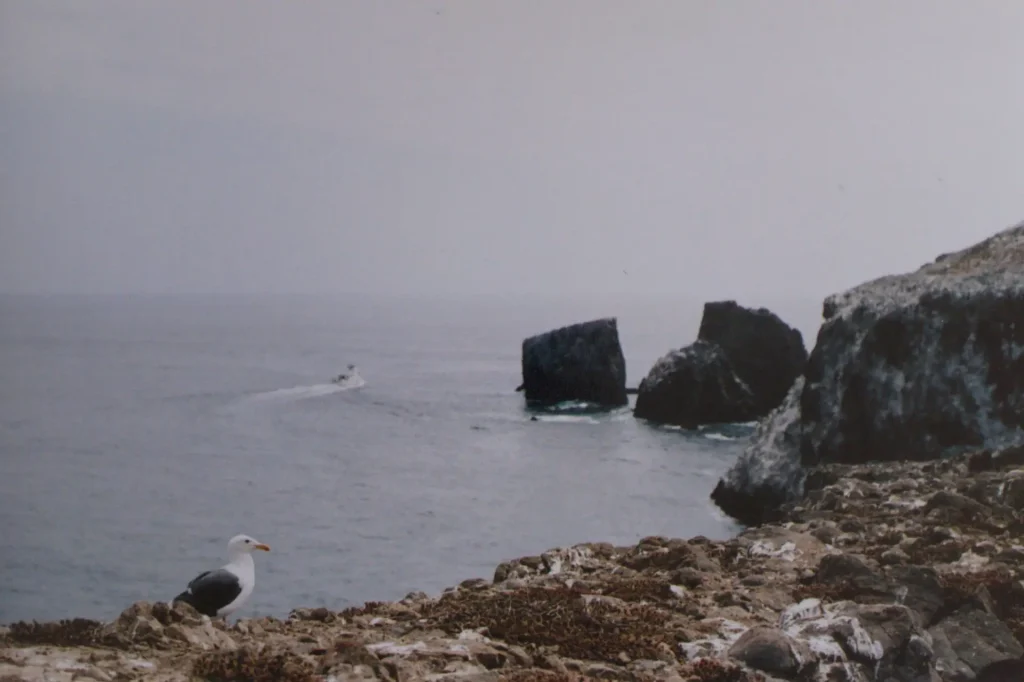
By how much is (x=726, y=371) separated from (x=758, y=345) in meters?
2.46

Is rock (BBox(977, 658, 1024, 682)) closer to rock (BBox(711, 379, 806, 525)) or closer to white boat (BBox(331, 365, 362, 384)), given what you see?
rock (BBox(711, 379, 806, 525))

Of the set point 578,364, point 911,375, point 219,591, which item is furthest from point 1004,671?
point 578,364

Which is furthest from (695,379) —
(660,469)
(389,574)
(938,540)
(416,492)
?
(938,540)

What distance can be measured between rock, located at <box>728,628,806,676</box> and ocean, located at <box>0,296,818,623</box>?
372 inches

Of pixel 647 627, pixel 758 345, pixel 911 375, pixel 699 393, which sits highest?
pixel 911 375

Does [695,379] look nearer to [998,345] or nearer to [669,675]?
[998,345]

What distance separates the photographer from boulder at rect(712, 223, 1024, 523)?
20.1 meters

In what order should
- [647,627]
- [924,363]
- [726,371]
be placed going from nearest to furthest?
1. [647,627]
2. [924,363]
3. [726,371]

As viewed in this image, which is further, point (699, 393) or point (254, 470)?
point (699, 393)

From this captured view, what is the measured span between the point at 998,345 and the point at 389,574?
43.8ft

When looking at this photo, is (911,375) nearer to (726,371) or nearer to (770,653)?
(770,653)

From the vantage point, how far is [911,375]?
22125 mm

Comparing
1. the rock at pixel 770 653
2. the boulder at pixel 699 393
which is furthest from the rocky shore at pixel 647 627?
the boulder at pixel 699 393

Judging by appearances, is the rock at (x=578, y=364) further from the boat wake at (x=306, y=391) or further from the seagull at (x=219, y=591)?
the seagull at (x=219, y=591)
